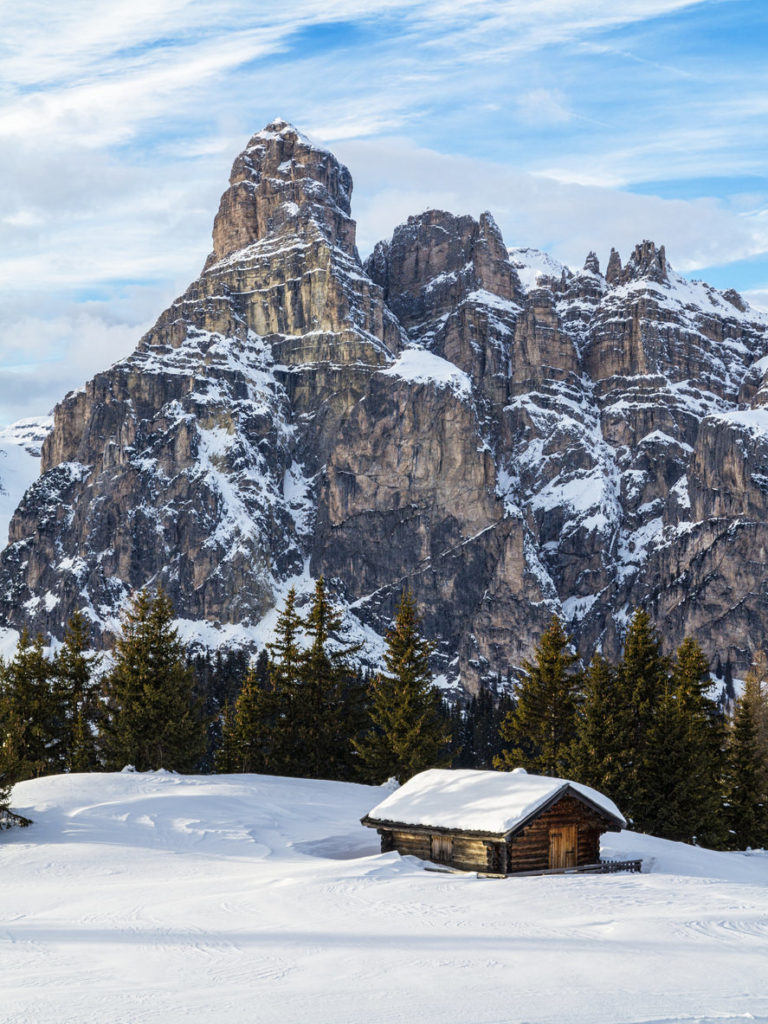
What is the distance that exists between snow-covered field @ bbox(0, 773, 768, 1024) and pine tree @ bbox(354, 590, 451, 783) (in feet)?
48.0

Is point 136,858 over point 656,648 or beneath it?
Result: beneath

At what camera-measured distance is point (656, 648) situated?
46250mm

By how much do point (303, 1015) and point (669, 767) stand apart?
1372 inches

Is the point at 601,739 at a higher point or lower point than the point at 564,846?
higher

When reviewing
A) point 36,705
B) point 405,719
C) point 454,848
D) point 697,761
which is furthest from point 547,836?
point 36,705

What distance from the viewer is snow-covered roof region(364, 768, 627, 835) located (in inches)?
1121

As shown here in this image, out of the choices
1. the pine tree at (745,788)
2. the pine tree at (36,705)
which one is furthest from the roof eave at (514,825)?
the pine tree at (36,705)

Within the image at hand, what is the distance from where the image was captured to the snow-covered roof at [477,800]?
28.5m

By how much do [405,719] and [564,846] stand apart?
61.6 ft

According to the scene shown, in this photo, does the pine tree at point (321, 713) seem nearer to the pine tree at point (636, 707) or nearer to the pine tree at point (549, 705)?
the pine tree at point (549, 705)

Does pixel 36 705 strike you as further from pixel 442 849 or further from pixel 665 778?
pixel 665 778

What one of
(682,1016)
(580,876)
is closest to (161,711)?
(580,876)

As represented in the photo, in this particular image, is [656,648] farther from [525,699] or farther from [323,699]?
[323,699]

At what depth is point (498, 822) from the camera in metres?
28.1
